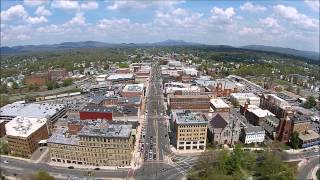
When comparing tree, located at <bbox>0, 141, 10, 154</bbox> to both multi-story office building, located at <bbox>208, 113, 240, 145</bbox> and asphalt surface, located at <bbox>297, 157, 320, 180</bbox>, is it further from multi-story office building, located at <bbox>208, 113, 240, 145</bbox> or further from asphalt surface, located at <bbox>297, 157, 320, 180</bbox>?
asphalt surface, located at <bbox>297, 157, 320, 180</bbox>

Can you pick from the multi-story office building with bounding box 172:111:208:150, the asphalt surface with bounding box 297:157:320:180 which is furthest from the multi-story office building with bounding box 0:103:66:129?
the asphalt surface with bounding box 297:157:320:180

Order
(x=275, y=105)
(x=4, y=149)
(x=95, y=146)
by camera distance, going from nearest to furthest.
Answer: (x=95, y=146), (x=4, y=149), (x=275, y=105)

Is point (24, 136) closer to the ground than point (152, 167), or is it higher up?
higher up

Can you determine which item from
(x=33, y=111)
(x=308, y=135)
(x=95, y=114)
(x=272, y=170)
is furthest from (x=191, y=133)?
(x=33, y=111)

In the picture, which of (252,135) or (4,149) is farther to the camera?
(252,135)

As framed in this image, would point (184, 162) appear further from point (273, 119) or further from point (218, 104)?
point (218, 104)

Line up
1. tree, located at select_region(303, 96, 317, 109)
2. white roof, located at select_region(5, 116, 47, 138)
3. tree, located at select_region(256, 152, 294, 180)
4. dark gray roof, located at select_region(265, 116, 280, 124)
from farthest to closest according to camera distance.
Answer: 1. tree, located at select_region(303, 96, 317, 109)
2. dark gray roof, located at select_region(265, 116, 280, 124)
3. white roof, located at select_region(5, 116, 47, 138)
4. tree, located at select_region(256, 152, 294, 180)

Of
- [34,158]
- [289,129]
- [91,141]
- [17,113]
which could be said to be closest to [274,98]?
[289,129]

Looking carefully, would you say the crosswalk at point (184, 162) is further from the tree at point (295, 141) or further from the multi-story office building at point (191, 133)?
the tree at point (295, 141)
